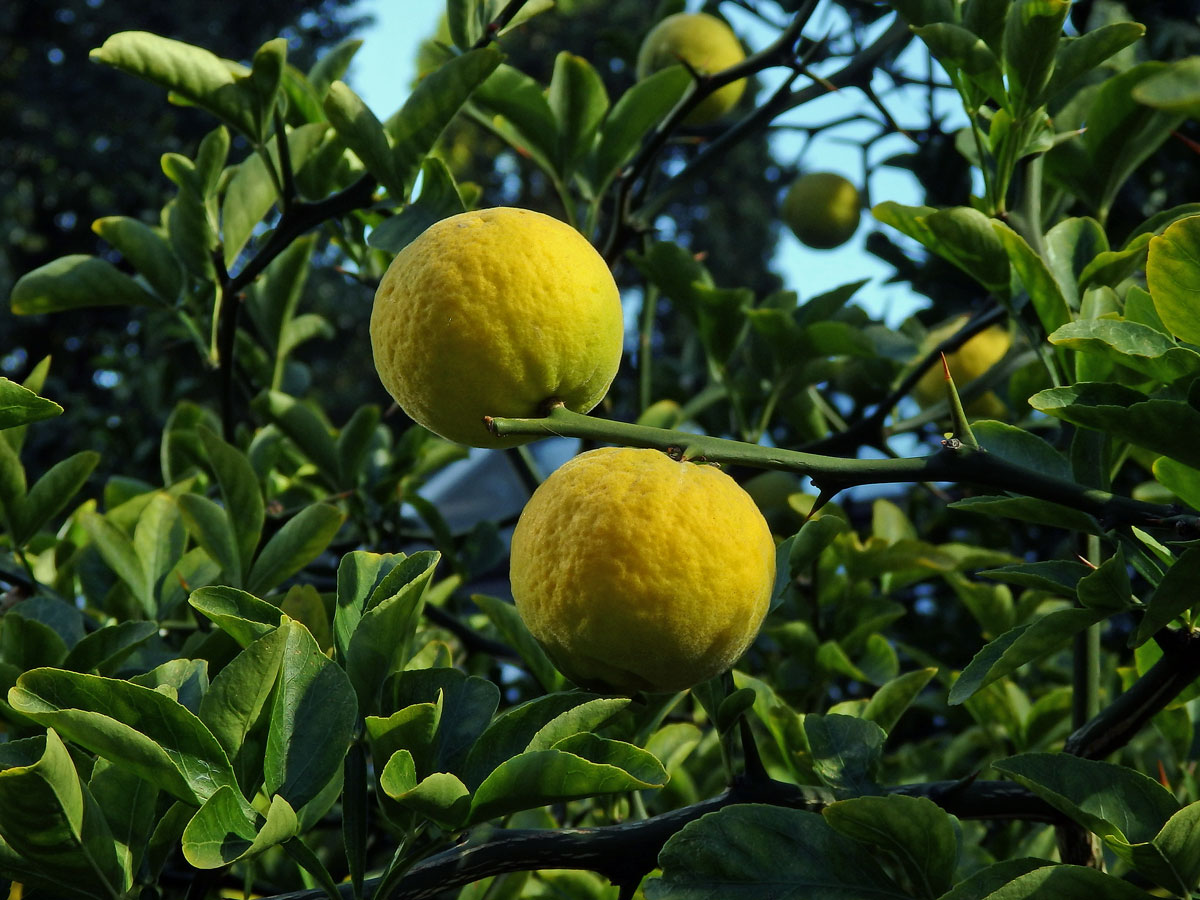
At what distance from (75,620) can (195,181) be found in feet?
1.52

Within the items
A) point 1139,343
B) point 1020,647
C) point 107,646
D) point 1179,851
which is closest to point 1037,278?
point 1139,343

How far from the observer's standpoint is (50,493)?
3.34 ft

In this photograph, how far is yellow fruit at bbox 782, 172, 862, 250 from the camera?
1.82 meters

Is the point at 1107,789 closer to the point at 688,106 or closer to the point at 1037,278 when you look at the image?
the point at 1037,278

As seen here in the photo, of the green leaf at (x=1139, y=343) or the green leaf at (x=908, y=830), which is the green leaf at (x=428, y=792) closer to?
the green leaf at (x=908, y=830)

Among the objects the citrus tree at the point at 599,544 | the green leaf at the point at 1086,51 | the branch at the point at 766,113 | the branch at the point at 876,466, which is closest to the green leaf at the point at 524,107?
the citrus tree at the point at 599,544

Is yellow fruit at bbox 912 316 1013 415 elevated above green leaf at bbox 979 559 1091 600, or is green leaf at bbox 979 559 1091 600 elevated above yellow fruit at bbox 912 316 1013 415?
green leaf at bbox 979 559 1091 600

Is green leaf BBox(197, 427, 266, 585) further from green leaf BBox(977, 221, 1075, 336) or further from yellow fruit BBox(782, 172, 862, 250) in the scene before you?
yellow fruit BBox(782, 172, 862, 250)

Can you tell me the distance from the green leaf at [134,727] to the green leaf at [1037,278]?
607mm

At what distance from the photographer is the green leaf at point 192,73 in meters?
0.91

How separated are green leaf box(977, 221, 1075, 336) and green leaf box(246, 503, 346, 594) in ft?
1.84

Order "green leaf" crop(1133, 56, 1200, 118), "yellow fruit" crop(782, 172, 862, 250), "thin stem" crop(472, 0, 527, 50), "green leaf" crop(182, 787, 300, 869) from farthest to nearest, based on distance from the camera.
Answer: "yellow fruit" crop(782, 172, 862, 250) < "thin stem" crop(472, 0, 527, 50) < "green leaf" crop(182, 787, 300, 869) < "green leaf" crop(1133, 56, 1200, 118)

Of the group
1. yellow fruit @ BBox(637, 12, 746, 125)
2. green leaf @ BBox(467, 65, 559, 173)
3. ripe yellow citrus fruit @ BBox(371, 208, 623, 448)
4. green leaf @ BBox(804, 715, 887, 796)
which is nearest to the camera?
ripe yellow citrus fruit @ BBox(371, 208, 623, 448)

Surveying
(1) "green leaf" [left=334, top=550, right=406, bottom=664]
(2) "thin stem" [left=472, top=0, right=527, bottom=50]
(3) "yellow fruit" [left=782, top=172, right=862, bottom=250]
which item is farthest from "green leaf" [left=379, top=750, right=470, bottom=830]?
(3) "yellow fruit" [left=782, top=172, right=862, bottom=250]
